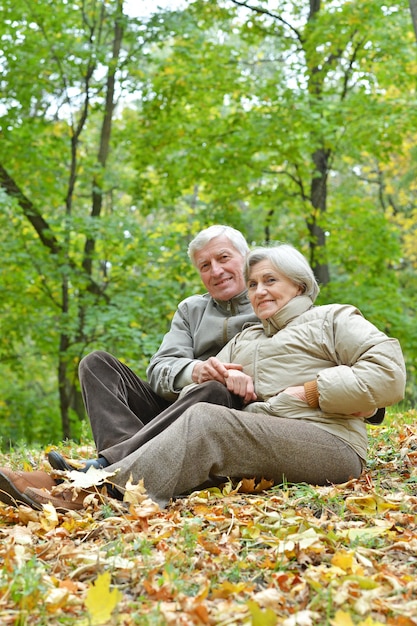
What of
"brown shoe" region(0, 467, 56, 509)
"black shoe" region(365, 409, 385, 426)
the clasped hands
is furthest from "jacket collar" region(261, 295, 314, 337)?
"brown shoe" region(0, 467, 56, 509)

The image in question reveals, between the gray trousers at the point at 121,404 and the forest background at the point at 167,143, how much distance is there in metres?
4.95


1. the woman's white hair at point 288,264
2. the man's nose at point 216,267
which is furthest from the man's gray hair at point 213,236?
the woman's white hair at point 288,264

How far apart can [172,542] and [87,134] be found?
13.9 m

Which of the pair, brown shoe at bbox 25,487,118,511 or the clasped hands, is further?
the clasped hands

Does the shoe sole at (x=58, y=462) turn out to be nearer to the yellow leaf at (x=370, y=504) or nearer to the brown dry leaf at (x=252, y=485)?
the brown dry leaf at (x=252, y=485)

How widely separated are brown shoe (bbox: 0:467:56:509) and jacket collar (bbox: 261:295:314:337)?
142 centimetres

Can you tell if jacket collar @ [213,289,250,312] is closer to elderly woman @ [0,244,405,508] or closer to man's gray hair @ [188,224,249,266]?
man's gray hair @ [188,224,249,266]

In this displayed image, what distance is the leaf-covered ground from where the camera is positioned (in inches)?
80.7

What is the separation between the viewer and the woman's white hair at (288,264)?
149 inches

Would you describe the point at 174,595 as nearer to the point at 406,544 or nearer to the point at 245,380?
→ the point at 406,544

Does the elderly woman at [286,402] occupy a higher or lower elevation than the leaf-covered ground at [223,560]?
higher

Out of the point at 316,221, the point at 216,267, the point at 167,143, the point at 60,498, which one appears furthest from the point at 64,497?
the point at 167,143

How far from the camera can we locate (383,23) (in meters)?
9.98

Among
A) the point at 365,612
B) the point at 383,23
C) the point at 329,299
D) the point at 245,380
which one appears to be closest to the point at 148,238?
the point at 329,299
